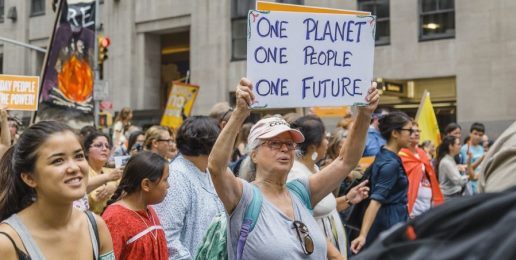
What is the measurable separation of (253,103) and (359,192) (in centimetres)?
207

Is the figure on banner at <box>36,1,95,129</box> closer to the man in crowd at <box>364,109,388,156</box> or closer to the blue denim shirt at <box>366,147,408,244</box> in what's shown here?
the man in crowd at <box>364,109,388,156</box>

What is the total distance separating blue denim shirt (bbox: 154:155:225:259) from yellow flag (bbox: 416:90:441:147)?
7.31 meters

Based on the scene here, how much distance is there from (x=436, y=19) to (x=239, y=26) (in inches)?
326

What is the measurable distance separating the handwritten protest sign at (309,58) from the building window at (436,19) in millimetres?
19246

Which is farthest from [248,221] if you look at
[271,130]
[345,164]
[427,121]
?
[427,121]

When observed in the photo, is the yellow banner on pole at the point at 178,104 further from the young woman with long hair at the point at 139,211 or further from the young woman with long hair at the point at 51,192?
the young woman with long hair at the point at 51,192

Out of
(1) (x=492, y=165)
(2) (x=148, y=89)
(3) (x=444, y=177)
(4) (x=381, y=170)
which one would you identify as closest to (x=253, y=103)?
(1) (x=492, y=165)

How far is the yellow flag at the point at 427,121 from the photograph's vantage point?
11.8m

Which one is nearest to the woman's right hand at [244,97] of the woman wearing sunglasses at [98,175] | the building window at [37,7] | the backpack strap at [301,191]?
the backpack strap at [301,191]

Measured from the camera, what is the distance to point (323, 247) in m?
4.08

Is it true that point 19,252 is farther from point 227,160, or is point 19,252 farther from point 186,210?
point 186,210

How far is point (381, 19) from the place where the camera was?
24625 millimetres

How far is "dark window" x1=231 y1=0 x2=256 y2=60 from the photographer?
93.1 ft

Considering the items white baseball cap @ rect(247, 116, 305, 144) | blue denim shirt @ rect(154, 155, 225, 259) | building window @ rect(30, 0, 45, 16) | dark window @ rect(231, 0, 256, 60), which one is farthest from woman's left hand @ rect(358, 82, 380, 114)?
building window @ rect(30, 0, 45, 16)
